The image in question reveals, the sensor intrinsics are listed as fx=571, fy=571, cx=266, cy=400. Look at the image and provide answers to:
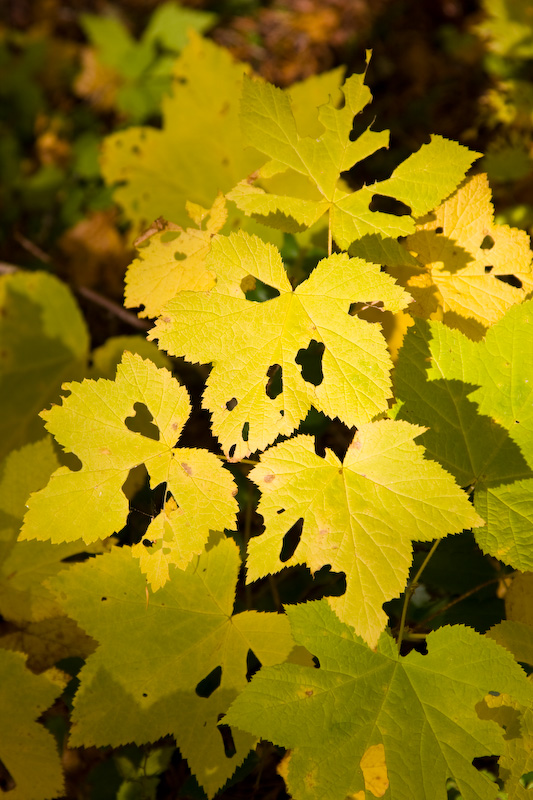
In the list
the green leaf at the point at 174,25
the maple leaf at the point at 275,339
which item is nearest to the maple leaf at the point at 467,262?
the maple leaf at the point at 275,339

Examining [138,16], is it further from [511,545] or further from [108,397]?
[511,545]

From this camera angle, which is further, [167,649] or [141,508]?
[141,508]

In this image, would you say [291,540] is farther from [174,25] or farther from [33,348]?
[174,25]

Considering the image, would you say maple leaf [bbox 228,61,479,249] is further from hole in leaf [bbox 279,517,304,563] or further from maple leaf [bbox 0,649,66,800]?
maple leaf [bbox 0,649,66,800]

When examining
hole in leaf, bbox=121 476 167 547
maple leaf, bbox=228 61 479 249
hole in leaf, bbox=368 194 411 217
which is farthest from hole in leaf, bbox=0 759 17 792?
hole in leaf, bbox=368 194 411 217

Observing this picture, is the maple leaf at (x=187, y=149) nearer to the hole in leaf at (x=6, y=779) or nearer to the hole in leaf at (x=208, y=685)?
the hole in leaf at (x=208, y=685)

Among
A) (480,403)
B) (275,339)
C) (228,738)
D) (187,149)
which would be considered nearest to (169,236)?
(275,339)
